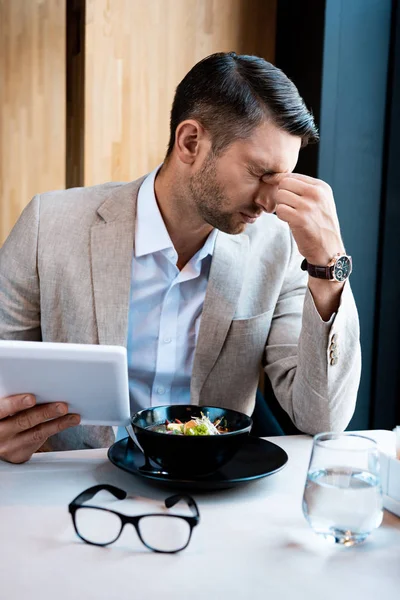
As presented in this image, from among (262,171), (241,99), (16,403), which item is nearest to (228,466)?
(16,403)

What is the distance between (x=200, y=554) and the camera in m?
0.91

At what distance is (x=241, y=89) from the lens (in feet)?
5.39

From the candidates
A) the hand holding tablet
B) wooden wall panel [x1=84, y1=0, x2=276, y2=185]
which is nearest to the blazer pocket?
the hand holding tablet

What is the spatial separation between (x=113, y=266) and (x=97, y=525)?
2.55ft

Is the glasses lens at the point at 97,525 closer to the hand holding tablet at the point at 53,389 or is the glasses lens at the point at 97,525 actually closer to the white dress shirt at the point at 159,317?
the hand holding tablet at the point at 53,389

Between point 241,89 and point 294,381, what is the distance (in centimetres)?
65

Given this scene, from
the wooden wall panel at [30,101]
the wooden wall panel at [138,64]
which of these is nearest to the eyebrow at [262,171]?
A: the wooden wall panel at [138,64]

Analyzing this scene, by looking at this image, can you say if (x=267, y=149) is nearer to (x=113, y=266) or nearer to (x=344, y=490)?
(x=113, y=266)

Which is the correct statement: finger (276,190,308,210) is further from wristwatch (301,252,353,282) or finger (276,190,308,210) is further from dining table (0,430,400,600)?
dining table (0,430,400,600)

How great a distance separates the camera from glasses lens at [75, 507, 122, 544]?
3.08ft

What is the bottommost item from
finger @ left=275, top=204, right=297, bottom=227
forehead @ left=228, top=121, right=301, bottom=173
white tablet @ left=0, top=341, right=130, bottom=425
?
white tablet @ left=0, top=341, right=130, bottom=425

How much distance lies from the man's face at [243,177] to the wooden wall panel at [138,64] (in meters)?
0.88

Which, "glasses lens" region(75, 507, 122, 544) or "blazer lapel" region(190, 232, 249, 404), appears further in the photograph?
"blazer lapel" region(190, 232, 249, 404)

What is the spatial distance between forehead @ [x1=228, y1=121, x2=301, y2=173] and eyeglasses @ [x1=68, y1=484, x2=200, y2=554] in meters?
0.83
